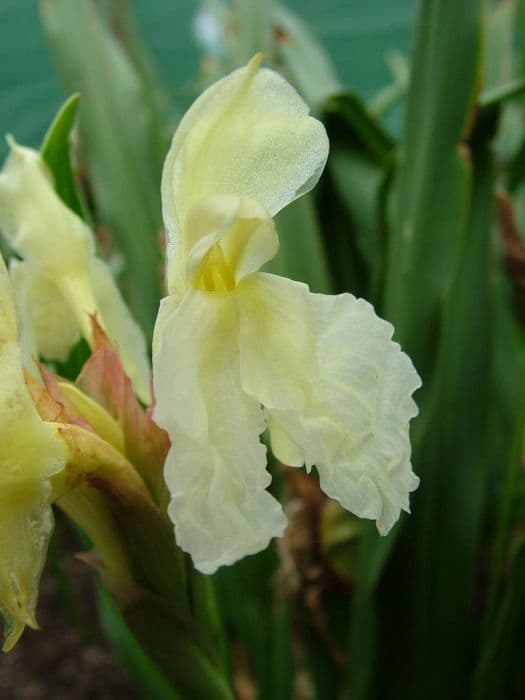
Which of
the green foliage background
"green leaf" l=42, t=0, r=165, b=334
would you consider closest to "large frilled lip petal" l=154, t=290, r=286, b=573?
the green foliage background

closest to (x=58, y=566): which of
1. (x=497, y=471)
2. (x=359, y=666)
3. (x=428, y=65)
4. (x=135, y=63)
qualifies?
(x=359, y=666)

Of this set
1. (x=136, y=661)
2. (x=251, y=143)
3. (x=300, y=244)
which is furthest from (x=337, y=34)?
(x=251, y=143)

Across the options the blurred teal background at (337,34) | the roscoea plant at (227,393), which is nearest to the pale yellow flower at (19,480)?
the roscoea plant at (227,393)

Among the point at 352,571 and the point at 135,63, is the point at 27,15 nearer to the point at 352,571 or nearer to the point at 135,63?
the point at 135,63

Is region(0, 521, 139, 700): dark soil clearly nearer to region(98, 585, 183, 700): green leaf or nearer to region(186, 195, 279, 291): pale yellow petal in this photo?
region(98, 585, 183, 700): green leaf

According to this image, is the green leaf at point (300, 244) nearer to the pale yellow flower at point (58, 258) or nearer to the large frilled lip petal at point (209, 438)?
the pale yellow flower at point (58, 258)

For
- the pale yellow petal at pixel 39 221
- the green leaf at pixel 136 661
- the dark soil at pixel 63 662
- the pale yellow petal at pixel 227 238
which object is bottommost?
the dark soil at pixel 63 662

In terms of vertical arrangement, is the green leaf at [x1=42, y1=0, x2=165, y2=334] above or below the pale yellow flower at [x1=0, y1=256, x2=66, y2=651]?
below
